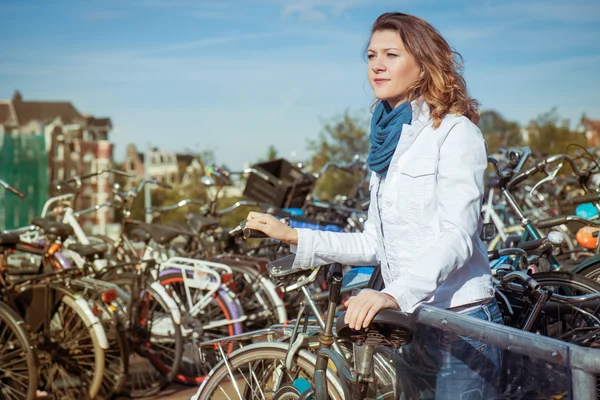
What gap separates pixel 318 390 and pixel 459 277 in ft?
2.06

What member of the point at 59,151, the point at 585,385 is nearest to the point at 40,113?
the point at 59,151

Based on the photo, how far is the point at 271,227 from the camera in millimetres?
2391

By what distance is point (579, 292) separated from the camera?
3686 mm

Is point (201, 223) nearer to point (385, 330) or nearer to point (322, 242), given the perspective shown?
point (322, 242)

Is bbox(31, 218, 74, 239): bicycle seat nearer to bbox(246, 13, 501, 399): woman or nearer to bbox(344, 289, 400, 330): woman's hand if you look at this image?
bbox(246, 13, 501, 399): woman

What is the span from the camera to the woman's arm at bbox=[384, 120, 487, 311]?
189 cm

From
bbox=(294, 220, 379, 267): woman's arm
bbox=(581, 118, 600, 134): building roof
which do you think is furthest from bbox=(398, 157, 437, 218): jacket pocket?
bbox=(581, 118, 600, 134): building roof

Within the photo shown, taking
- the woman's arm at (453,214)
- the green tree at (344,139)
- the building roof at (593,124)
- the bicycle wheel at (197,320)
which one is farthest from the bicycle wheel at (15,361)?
the building roof at (593,124)

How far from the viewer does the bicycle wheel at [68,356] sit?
4492mm

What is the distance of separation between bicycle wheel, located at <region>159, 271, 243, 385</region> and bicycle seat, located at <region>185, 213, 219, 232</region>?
20.3 inches

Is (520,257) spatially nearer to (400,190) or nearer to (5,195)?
(400,190)

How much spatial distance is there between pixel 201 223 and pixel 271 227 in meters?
3.47

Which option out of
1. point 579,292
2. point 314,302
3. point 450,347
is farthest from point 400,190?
point 579,292

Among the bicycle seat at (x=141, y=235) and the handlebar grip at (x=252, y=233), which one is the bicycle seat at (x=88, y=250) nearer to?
the bicycle seat at (x=141, y=235)
